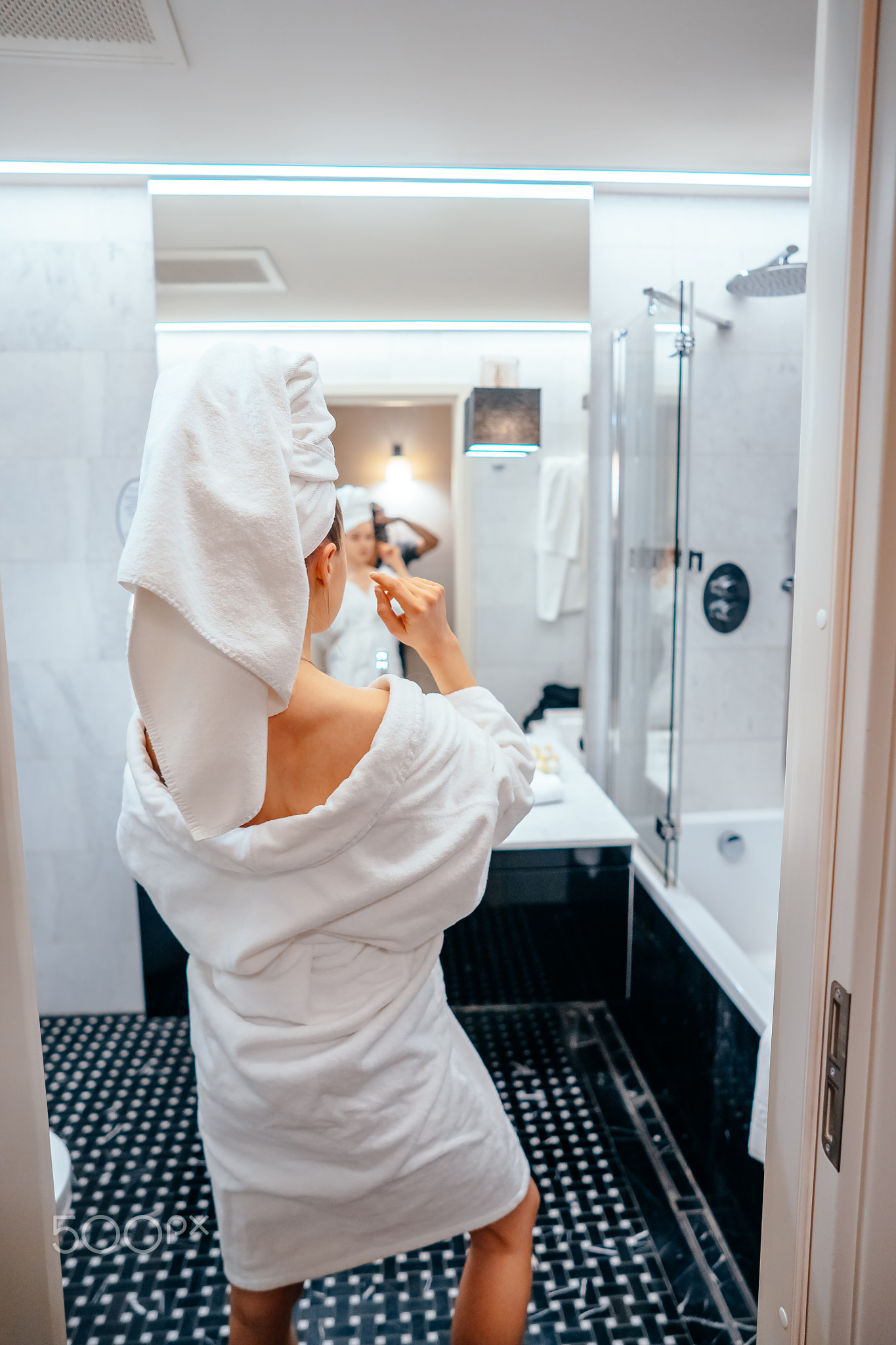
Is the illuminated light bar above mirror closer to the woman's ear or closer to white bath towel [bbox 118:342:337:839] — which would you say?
the woman's ear

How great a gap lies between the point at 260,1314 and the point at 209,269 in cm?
216

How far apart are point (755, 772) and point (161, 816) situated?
2.02 m

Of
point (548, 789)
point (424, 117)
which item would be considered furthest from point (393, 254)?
point (548, 789)

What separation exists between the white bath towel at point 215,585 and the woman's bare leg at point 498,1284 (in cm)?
79

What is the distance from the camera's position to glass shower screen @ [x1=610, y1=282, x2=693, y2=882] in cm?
192

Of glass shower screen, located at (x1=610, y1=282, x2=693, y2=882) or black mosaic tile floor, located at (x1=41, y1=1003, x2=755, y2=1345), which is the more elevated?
glass shower screen, located at (x1=610, y1=282, x2=693, y2=882)

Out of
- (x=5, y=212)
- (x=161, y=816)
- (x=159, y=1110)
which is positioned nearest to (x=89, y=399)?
(x=5, y=212)

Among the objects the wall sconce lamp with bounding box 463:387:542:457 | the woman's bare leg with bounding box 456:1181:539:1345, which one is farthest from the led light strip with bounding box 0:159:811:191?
the woman's bare leg with bounding box 456:1181:539:1345

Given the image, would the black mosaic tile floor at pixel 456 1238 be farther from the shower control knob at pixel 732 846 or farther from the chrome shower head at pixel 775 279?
the chrome shower head at pixel 775 279

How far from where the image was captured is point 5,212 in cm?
211

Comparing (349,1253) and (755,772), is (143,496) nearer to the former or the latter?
(349,1253)

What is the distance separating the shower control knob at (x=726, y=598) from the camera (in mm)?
2412

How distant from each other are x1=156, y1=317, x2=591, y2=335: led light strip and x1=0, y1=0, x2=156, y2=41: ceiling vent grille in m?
0.71

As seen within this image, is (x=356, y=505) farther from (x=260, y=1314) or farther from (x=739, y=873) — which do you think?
(x=260, y=1314)
